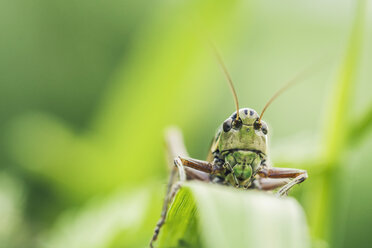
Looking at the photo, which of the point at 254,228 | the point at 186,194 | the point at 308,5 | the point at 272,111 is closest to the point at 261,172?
the point at 186,194

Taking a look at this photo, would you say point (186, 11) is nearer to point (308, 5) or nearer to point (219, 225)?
point (308, 5)

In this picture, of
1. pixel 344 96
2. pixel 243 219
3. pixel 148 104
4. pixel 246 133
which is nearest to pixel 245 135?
pixel 246 133

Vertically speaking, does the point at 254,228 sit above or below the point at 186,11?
below

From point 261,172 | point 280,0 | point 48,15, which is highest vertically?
point 280,0

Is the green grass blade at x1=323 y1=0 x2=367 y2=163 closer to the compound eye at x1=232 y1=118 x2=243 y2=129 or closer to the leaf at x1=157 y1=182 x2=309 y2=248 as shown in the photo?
the compound eye at x1=232 y1=118 x2=243 y2=129

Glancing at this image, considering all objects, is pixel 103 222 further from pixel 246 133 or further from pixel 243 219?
pixel 243 219

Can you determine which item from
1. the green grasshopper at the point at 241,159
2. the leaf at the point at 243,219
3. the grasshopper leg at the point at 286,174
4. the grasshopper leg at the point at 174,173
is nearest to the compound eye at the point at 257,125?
the green grasshopper at the point at 241,159
